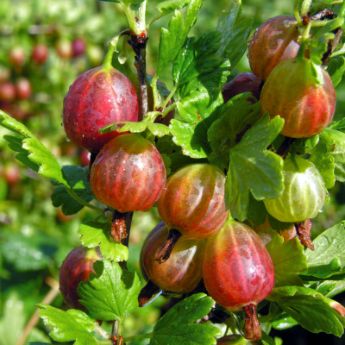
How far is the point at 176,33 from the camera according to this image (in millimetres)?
798

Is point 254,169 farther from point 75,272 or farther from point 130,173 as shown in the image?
point 75,272

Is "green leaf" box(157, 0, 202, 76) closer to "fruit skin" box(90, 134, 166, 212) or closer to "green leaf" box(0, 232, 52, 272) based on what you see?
"fruit skin" box(90, 134, 166, 212)

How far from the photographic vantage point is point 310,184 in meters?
0.80

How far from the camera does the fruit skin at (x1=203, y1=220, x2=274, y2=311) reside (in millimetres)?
765

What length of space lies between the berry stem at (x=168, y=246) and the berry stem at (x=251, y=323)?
0.35 ft

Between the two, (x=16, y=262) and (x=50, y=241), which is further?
(x=50, y=241)

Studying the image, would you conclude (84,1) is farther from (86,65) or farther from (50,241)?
(50,241)

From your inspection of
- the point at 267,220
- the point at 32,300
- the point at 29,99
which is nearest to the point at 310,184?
the point at 267,220

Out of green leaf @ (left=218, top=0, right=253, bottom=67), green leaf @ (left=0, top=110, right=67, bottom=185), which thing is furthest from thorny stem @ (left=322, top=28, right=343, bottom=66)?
green leaf @ (left=0, top=110, right=67, bottom=185)

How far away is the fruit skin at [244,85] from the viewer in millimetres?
835

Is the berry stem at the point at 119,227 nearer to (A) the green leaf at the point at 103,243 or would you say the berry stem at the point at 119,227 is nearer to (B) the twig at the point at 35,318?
(A) the green leaf at the point at 103,243

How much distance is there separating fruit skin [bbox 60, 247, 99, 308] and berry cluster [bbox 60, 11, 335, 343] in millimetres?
128

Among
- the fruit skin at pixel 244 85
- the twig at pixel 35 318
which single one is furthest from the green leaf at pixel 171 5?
the twig at pixel 35 318

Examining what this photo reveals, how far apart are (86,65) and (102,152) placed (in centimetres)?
247
